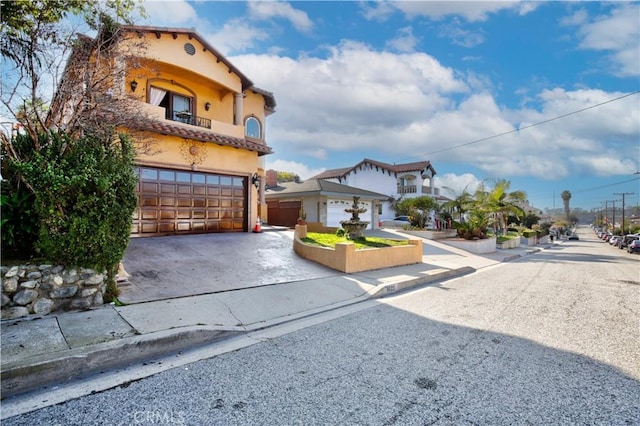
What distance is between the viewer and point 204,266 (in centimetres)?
838

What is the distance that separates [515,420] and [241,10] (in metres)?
12.3

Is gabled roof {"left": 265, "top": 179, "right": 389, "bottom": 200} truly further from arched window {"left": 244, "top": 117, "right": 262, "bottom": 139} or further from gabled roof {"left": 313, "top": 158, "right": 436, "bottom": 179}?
gabled roof {"left": 313, "top": 158, "right": 436, "bottom": 179}

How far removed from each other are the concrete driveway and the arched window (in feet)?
24.1

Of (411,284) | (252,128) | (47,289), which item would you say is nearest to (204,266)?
(47,289)

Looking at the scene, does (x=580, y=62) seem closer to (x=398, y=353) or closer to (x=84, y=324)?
(x=398, y=353)

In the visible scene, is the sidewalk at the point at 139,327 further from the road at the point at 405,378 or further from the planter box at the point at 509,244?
the planter box at the point at 509,244

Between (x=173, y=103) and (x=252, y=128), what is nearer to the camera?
(x=173, y=103)

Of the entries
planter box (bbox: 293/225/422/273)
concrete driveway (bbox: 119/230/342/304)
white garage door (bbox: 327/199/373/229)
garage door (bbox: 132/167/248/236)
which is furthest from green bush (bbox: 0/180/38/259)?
white garage door (bbox: 327/199/373/229)

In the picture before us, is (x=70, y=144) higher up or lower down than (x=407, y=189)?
lower down

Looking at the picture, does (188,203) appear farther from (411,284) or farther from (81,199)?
(411,284)

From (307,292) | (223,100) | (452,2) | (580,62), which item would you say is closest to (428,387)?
(307,292)

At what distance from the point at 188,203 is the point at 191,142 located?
2.51m

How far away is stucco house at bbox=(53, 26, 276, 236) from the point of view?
12125 millimetres

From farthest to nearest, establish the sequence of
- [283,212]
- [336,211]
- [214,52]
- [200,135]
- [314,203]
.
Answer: [283,212], [336,211], [314,203], [214,52], [200,135]
